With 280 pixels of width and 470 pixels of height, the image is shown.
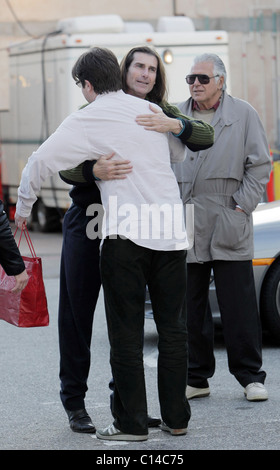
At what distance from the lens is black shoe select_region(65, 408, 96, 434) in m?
5.18

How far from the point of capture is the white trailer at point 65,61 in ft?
48.5

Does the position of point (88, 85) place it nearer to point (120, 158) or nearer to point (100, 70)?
point (100, 70)

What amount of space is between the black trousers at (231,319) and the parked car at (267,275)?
1.17 metres

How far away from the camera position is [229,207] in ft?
19.3

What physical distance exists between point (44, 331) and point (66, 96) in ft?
22.6

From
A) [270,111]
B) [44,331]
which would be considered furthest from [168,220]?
[270,111]

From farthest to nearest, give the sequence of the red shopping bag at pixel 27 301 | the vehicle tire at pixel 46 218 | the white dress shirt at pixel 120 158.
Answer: the vehicle tire at pixel 46 218 → the red shopping bag at pixel 27 301 → the white dress shirt at pixel 120 158

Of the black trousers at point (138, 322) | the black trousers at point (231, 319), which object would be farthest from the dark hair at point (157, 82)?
the black trousers at point (231, 319)

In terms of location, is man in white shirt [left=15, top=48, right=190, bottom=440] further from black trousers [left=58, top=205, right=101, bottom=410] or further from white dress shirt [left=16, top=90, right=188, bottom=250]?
black trousers [left=58, top=205, right=101, bottom=410]

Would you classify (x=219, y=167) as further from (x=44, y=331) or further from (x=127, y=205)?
(x=44, y=331)

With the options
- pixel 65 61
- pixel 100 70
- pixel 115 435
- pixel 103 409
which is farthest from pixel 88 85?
pixel 65 61

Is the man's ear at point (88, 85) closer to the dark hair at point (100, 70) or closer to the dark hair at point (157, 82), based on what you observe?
the dark hair at point (100, 70)

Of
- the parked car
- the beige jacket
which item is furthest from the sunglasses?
the parked car

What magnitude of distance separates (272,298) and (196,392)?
142cm
